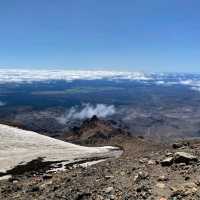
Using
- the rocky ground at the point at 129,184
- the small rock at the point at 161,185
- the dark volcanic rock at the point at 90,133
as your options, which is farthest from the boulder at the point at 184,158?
the dark volcanic rock at the point at 90,133

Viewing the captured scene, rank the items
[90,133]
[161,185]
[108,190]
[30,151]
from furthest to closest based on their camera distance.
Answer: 1. [90,133]
2. [30,151]
3. [108,190]
4. [161,185]

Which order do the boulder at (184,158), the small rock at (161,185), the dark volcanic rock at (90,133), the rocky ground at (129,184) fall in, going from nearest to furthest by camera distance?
1. the rocky ground at (129,184)
2. the small rock at (161,185)
3. the boulder at (184,158)
4. the dark volcanic rock at (90,133)

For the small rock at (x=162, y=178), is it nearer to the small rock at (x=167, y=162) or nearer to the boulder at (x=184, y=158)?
the small rock at (x=167, y=162)

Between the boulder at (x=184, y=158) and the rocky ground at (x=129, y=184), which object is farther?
the boulder at (x=184, y=158)

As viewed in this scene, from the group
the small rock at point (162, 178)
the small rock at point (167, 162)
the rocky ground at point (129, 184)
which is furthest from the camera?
the small rock at point (167, 162)

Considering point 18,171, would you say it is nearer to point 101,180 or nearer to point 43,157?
point 43,157

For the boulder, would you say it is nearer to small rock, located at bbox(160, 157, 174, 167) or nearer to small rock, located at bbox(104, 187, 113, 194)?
small rock, located at bbox(160, 157, 174, 167)

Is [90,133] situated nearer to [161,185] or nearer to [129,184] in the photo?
[129,184]

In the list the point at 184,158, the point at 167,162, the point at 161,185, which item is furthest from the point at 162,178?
the point at 184,158

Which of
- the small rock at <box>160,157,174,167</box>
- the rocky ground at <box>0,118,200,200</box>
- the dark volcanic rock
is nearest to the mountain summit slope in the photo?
the rocky ground at <box>0,118,200,200</box>

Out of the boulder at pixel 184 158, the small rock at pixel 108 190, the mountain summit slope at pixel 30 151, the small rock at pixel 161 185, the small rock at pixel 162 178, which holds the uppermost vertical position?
the boulder at pixel 184 158

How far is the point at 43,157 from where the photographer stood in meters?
46.0

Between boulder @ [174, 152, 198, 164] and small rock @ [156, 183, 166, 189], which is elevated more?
boulder @ [174, 152, 198, 164]

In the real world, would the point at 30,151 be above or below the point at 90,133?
above
